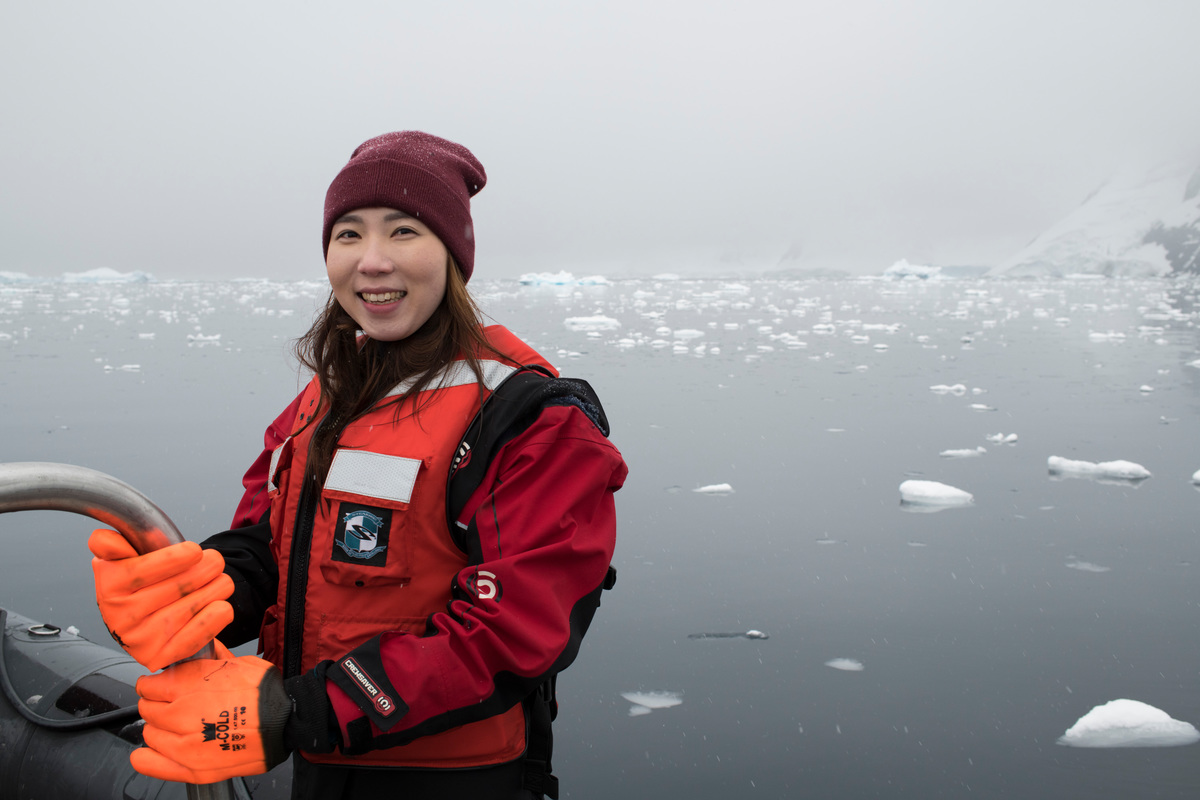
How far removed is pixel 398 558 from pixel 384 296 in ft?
1.31

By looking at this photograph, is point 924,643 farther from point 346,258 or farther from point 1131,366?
point 1131,366

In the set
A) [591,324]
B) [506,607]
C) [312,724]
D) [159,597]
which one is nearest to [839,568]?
[506,607]

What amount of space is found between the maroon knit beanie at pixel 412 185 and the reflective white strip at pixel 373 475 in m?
0.37

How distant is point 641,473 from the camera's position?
16.0 feet

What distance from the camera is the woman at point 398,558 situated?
3.17 ft

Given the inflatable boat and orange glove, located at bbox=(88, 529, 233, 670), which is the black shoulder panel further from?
the inflatable boat

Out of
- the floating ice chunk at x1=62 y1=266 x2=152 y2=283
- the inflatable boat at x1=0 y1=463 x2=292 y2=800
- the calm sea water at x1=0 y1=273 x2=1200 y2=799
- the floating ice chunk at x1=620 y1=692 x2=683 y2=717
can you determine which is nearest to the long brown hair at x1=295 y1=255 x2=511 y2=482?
the inflatable boat at x1=0 y1=463 x2=292 y2=800

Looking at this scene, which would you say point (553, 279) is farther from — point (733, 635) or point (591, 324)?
point (733, 635)

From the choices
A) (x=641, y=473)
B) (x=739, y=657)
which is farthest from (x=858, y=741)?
(x=641, y=473)

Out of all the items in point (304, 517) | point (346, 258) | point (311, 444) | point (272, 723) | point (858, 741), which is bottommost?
point (858, 741)

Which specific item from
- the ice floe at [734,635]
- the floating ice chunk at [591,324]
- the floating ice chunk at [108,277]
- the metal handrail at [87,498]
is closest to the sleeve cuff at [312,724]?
the metal handrail at [87,498]

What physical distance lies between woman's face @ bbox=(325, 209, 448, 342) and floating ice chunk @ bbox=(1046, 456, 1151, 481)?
4.78 meters

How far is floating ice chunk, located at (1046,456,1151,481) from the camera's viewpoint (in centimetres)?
474

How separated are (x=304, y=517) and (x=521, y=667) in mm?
427
